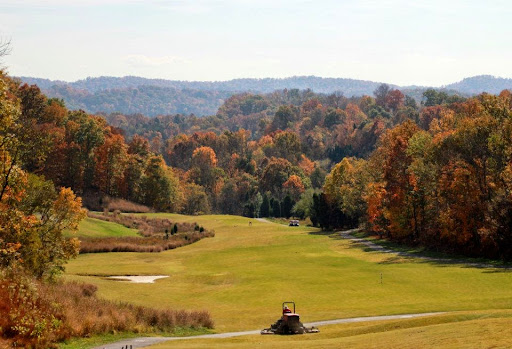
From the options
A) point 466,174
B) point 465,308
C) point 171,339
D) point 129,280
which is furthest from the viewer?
point 466,174

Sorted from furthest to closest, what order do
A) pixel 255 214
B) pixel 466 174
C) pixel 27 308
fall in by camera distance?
pixel 255 214, pixel 466 174, pixel 27 308

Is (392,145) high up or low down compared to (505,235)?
up

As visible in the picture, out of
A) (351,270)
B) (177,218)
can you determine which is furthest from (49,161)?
(351,270)

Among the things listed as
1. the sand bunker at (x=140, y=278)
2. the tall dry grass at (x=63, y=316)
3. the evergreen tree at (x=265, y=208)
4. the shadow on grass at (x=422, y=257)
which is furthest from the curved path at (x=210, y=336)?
the evergreen tree at (x=265, y=208)

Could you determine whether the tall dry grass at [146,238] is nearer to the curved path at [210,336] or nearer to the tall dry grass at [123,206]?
the tall dry grass at [123,206]

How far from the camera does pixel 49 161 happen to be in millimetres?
135000

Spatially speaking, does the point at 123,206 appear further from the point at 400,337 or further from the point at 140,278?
the point at 400,337

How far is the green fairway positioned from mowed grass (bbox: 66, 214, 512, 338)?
526 inches

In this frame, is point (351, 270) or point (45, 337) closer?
point (45, 337)

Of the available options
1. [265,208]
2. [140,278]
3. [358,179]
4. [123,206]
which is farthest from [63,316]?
[265,208]

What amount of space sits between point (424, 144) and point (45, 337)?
62837 millimetres

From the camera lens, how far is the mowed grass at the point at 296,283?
41406mm

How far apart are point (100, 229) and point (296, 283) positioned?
51.5 meters

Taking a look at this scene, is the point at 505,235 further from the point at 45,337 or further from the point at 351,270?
the point at 45,337
